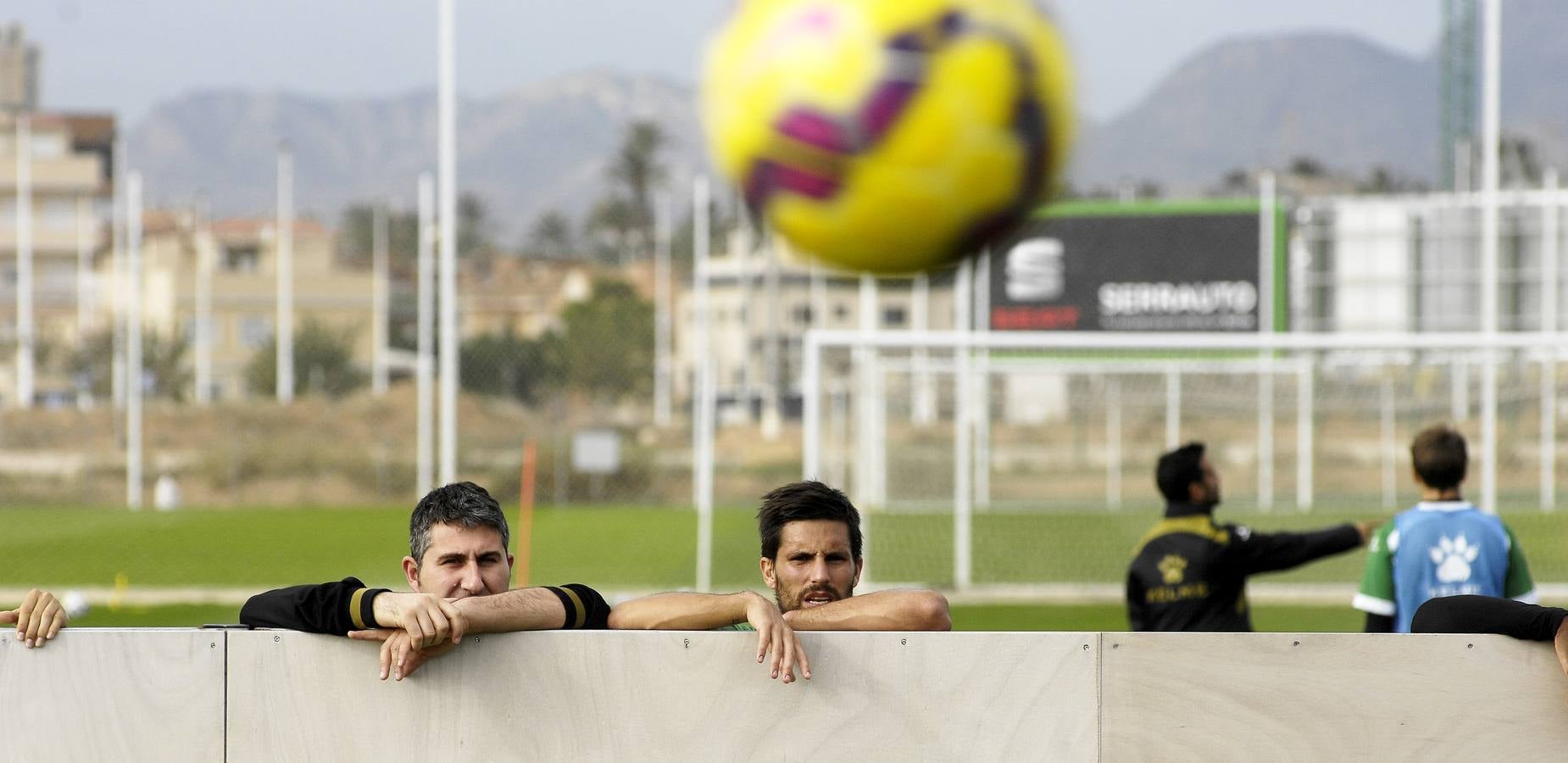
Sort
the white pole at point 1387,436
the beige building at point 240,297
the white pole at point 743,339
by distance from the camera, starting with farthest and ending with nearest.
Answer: the beige building at point 240,297, the white pole at point 743,339, the white pole at point 1387,436

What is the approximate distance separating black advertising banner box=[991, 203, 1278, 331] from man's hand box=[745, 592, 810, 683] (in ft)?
73.6

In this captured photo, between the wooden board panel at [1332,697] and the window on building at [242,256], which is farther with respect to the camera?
the window on building at [242,256]

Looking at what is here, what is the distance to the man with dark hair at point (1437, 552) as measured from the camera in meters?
6.07

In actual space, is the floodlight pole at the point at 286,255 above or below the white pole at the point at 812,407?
above

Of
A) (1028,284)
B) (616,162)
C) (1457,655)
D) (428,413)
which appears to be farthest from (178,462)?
(616,162)

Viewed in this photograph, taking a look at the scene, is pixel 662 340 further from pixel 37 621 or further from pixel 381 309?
pixel 37 621

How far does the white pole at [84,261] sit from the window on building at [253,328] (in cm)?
531

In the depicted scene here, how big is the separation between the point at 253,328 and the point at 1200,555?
6474 cm

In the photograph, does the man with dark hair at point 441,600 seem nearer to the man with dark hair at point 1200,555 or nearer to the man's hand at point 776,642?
the man's hand at point 776,642

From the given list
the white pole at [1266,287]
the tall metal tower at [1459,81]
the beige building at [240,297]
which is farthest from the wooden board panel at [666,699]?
the beige building at [240,297]

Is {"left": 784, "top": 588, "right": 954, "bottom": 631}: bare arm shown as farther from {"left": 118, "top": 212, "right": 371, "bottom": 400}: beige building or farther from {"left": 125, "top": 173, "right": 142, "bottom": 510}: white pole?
{"left": 118, "top": 212, "right": 371, "bottom": 400}: beige building

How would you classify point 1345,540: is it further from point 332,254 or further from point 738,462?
point 332,254

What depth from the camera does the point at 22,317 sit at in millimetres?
49844

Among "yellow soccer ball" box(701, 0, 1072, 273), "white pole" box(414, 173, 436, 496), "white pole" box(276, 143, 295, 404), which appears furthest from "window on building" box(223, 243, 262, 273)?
"yellow soccer ball" box(701, 0, 1072, 273)
